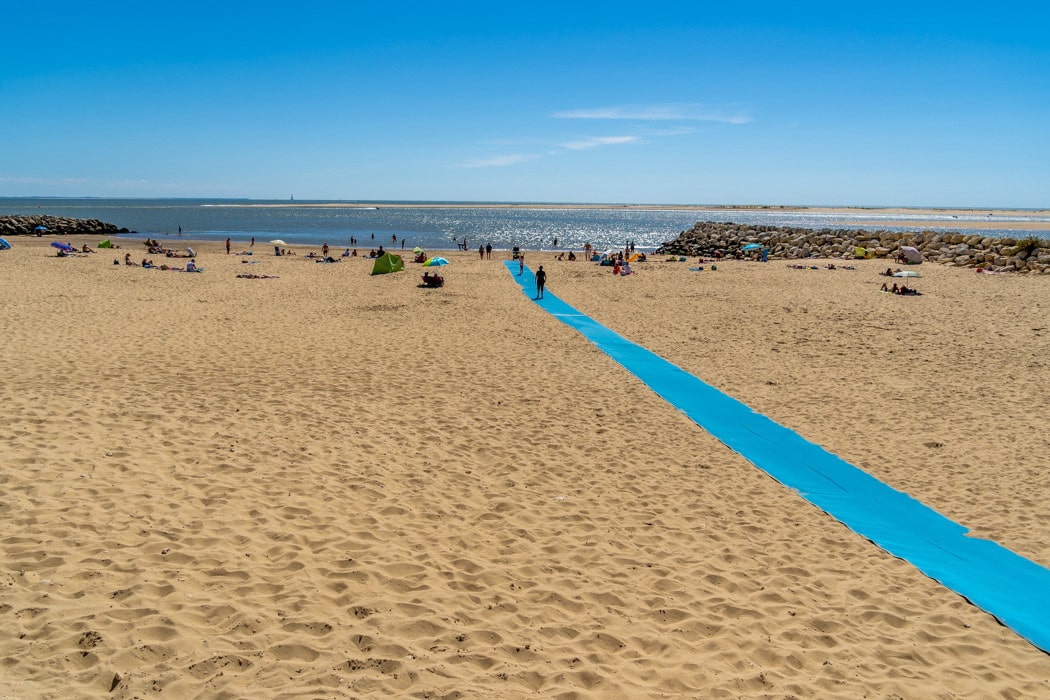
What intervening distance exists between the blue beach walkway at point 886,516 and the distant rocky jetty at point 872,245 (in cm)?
2636

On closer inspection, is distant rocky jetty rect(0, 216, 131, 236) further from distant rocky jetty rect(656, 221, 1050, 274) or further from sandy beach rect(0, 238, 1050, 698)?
sandy beach rect(0, 238, 1050, 698)

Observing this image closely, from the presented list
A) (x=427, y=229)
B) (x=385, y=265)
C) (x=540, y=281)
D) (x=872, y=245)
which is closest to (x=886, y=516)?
(x=540, y=281)

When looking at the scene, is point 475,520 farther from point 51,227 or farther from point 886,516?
point 51,227

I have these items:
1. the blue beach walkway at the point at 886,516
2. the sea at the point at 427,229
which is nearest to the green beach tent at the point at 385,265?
the blue beach walkway at the point at 886,516

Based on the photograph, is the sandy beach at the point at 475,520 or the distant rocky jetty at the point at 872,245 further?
the distant rocky jetty at the point at 872,245

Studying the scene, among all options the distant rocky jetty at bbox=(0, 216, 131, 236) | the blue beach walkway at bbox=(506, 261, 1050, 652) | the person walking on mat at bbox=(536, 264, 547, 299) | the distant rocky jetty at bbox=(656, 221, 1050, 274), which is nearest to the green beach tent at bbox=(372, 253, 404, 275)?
the person walking on mat at bbox=(536, 264, 547, 299)

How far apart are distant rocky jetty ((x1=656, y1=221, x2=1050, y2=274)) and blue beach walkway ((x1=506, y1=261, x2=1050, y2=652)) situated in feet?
86.5

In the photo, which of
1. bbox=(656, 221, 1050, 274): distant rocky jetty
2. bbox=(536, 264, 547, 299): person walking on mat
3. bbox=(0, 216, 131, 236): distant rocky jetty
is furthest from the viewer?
bbox=(0, 216, 131, 236): distant rocky jetty

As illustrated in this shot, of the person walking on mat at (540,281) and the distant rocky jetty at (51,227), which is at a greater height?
the distant rocky jetty at (51,227)

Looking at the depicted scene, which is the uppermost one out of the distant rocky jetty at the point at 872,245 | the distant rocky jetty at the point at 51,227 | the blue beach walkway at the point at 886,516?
the distant rocky jetty at the point at 51,227

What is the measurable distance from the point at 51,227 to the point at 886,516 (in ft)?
253

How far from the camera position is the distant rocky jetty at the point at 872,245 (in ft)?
98.8

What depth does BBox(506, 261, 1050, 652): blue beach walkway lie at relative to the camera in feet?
17.9

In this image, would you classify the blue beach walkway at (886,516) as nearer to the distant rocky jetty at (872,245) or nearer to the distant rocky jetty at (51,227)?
the distant rocky jetty at (872,245)
